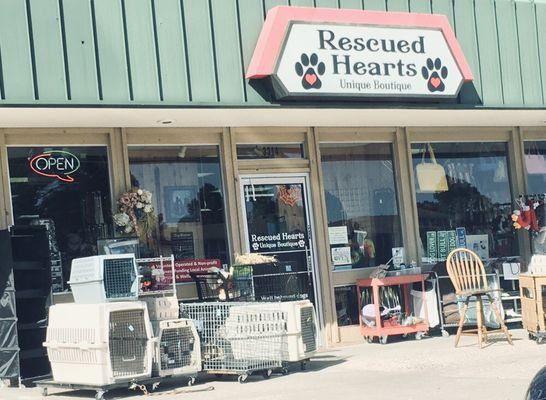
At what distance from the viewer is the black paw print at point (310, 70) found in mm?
11664

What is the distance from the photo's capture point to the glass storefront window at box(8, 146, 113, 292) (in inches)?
448

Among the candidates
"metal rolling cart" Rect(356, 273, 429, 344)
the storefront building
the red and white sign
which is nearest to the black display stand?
the storefront building

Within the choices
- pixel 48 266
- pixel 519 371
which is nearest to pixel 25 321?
pixel 48 266

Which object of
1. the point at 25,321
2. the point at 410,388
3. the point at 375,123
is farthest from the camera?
the point at 375,123

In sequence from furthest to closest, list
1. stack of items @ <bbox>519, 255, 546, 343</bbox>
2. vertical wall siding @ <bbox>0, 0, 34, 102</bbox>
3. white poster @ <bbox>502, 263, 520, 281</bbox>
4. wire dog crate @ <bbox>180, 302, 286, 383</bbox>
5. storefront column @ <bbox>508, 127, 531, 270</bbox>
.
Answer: storefront column @ <bbox>508, 127, 531, 270</bbox> < white poster @ <bbox>502, 263, 520, 281</bbox> < stack of items @ <bbox>519, 255, 546, 343</bbox> < wire dog crate @ <bbox>180, 302, 286, 383</bbox> < vertical wall siding @ <bbox>0, 0, 34, 102</bbox>

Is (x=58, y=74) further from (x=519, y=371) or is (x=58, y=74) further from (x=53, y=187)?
(x=519, y=371)

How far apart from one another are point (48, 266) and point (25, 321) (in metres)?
0.66

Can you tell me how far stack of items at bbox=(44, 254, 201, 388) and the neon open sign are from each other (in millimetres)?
1852

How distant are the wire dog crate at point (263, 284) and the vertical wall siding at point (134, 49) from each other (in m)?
1.95

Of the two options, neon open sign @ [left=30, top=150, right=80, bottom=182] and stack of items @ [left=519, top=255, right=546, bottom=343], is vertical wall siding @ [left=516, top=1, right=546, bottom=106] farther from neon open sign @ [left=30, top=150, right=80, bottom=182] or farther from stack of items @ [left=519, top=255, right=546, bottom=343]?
neon open sign @ [left=30, top=150, right=80, bottom=182]

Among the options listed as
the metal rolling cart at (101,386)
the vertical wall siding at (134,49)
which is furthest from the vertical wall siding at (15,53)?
the metal rolling cart at (101,386)

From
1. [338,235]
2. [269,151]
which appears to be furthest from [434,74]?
[338,235]

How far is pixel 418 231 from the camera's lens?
1427cm

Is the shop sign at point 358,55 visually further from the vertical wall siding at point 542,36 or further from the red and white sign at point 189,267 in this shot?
the red and white sign at point 189,267
